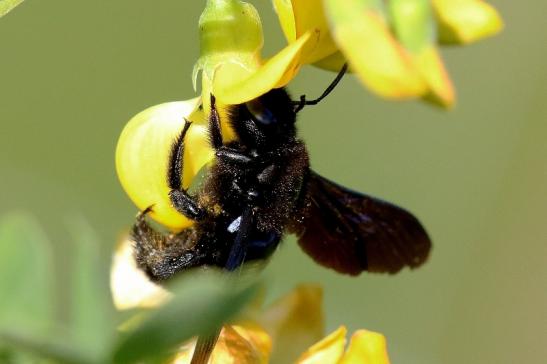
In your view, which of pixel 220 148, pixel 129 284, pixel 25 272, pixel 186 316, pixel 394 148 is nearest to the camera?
pixel 186 316

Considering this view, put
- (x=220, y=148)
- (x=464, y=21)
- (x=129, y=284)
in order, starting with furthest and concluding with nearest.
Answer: (x=129, y=284) < (x=220, y=148) < (x=464, y=21)

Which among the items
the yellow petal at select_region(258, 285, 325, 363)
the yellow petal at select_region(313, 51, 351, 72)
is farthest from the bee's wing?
the yellow petal at select_region(313, 51, 351, 72)

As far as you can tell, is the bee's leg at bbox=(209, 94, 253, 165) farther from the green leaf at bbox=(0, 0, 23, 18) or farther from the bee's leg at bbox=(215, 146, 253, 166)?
the green leaf at bbox=(0, 0, 23, 18)

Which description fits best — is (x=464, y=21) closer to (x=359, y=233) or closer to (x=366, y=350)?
(x=366, y=350)

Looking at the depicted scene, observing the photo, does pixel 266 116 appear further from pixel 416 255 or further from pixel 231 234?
pixel 416 255

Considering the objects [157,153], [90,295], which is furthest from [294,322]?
[90,295]

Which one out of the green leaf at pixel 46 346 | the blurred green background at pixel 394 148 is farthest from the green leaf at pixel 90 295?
the blurred green background at pixel 394 148

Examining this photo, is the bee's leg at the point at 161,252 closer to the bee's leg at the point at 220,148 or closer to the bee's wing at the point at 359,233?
the bee's leg at the point at 220,148
